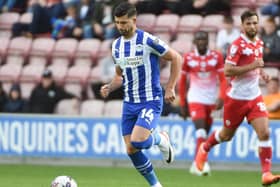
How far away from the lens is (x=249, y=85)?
12.5 metres

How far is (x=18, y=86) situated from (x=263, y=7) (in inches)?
186

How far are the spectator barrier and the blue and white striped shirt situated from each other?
544 cm

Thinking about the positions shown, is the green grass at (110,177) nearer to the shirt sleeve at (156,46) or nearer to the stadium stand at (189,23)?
the shirt sleeve at (156,46)

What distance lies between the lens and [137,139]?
10.9 m

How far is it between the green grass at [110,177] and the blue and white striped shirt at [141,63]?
2.26 m

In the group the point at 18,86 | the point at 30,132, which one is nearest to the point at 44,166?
the point at 30,132

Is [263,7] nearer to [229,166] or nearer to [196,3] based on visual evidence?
[196,3]

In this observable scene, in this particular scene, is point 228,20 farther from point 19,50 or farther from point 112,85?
point 112,85

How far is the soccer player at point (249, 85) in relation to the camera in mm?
12180

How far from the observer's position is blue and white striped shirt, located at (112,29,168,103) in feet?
36.3

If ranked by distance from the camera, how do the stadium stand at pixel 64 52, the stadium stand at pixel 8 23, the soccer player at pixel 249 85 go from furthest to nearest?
1. the stadium stand at pixel 8 23
2. the stadium stand at pixel 64 52
3. the soccer player at pixel 249 85

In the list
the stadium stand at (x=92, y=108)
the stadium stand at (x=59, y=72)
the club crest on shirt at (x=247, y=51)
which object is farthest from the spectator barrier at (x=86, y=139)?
the club crest on shirt at (x=247, y=51)

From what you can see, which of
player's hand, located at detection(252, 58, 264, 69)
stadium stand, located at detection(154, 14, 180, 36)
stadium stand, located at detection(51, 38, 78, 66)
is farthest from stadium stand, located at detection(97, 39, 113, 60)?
player's hand, located at detection(252, 58, 264, 69)

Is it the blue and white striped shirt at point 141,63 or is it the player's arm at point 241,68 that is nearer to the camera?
the blue and white striped shirt at point 141,63
